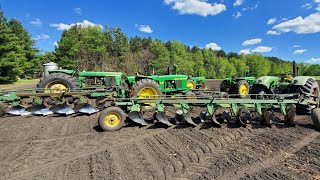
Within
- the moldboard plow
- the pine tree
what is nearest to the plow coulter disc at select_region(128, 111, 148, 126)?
the moldboard plow

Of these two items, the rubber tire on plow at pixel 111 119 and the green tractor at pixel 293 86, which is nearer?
the rubber tire on plow at pixel 111 119

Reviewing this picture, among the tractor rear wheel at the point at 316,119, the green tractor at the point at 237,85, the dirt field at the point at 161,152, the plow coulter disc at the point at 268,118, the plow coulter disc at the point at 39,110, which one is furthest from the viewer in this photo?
the green tractor at the point at 237,85

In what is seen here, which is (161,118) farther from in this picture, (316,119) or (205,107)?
(316,119)

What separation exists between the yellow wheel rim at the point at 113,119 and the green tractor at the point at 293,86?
11.8 feet

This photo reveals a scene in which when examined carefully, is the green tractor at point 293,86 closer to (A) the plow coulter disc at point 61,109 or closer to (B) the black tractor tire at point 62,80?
(A) the plow coulter disc at point 61,109

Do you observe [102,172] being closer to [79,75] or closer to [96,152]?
[96,152]

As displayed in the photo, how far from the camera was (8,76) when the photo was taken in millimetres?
A: 28828

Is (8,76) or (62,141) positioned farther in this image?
(8,76)

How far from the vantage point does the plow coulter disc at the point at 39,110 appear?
8609 millimetres

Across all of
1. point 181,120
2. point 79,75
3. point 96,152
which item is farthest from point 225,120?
point 79,75

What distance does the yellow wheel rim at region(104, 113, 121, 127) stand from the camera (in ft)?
21.1

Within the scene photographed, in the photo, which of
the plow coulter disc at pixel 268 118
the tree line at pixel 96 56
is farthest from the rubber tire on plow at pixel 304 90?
the tree line at pixel 96 56

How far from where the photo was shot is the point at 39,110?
876cm

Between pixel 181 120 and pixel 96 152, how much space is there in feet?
9.21
